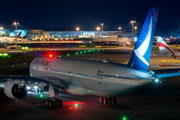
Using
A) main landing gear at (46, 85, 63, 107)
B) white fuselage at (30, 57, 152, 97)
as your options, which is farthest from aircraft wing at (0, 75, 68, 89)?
main landing gear at (46, 85, 63, 107)

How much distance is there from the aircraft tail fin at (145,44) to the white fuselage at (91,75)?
3.68 feet

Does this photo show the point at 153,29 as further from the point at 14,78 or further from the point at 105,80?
the point at 14,78

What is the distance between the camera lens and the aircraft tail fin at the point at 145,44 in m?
19.1

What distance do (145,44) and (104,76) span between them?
14.4 feet

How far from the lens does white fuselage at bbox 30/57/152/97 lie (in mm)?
18359

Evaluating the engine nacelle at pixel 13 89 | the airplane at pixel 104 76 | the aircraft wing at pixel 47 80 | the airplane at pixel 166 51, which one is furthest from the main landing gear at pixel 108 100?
the airplane at pixel 166 51

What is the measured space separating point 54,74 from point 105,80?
6.83m

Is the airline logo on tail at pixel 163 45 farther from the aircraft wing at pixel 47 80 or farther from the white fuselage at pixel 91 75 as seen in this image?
the aircraft wing at pixel 47 80

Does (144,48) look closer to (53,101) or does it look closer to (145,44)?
(145,44)

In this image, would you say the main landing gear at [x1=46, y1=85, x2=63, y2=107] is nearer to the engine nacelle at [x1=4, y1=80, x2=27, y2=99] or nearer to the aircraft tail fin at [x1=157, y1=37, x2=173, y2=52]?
the engine nacelle at [x1=4, y1=80, x2=27, y2=99]

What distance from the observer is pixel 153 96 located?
973 inches

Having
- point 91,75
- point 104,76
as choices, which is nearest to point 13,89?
point 91,75

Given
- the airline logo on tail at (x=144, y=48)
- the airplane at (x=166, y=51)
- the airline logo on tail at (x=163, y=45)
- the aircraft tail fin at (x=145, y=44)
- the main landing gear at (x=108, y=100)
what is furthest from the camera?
the airline logo on tail at (x=163, y=45)

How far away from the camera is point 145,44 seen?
19.7m
